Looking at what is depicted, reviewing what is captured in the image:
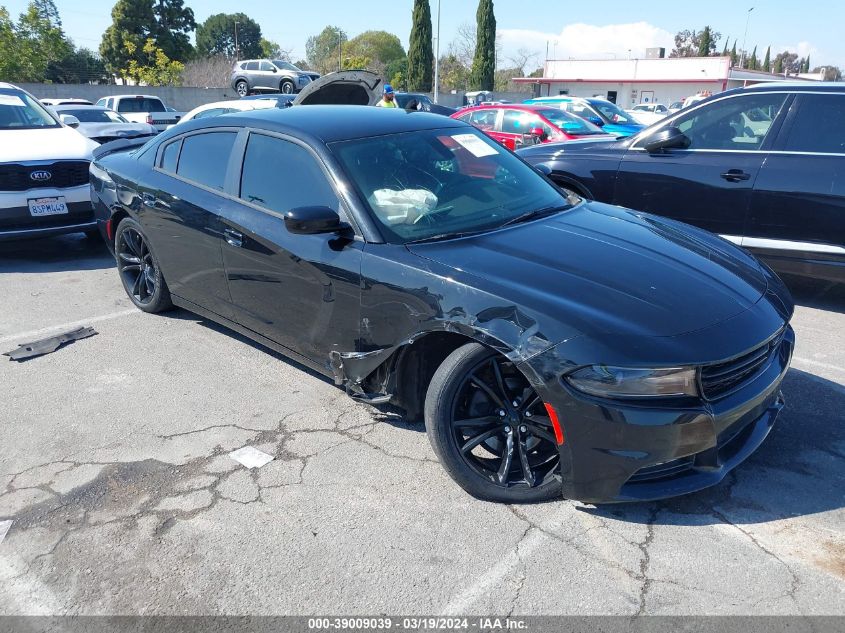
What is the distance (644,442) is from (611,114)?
598 inches

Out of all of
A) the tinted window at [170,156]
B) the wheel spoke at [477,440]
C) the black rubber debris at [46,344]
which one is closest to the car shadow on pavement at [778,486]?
the wheel spoke at [477,440]

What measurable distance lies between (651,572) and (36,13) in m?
41.3

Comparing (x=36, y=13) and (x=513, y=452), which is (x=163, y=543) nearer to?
(x=513, y=452)

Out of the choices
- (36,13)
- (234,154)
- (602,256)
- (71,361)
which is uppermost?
(36,13)

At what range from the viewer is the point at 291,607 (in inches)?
94.3

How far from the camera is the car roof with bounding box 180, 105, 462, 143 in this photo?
376 centimetres

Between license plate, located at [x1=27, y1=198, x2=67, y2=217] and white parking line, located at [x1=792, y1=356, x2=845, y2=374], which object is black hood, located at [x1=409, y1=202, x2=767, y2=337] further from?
license plate, located at [x1=27, y1=198, x2=67, y2=217]

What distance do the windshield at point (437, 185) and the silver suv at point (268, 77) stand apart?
26.8m

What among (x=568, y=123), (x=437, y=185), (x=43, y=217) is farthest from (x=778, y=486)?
(x=568, y=123)

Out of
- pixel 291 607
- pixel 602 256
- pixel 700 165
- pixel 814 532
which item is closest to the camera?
pixel 291 607

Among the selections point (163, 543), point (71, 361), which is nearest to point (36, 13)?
point (71, 361)

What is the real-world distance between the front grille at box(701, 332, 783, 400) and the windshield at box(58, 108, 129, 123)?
1552 centimetres

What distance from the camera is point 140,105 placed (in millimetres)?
22578

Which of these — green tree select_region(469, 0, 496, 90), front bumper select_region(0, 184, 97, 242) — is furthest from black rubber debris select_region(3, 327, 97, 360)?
green tree select_region(469, 0, 496, 90)
